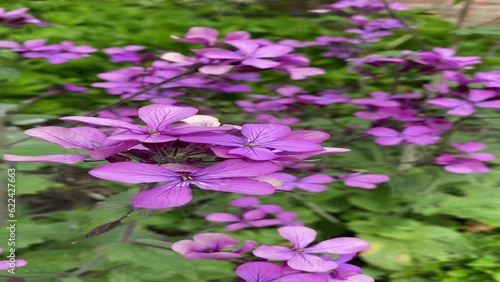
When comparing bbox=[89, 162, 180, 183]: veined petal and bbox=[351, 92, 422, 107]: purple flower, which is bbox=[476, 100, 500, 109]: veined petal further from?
bbox=[89, 162, 180, 183]: veined petal

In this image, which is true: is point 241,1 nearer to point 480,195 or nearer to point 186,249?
point 480,195

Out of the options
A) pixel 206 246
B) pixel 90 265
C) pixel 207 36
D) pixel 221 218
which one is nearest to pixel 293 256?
pixel 206 246

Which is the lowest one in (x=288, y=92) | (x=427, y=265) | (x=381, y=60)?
(x=427, y=265)

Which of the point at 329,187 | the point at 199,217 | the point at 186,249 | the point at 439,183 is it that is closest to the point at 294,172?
the point at 329,187

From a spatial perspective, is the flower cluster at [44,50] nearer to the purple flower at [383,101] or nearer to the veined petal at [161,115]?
the purple flower at [383,101]

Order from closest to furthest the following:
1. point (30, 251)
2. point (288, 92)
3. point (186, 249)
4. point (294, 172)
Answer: point (186, 249)
point (30, 251)
point (294, 172)
point (288, 92)
